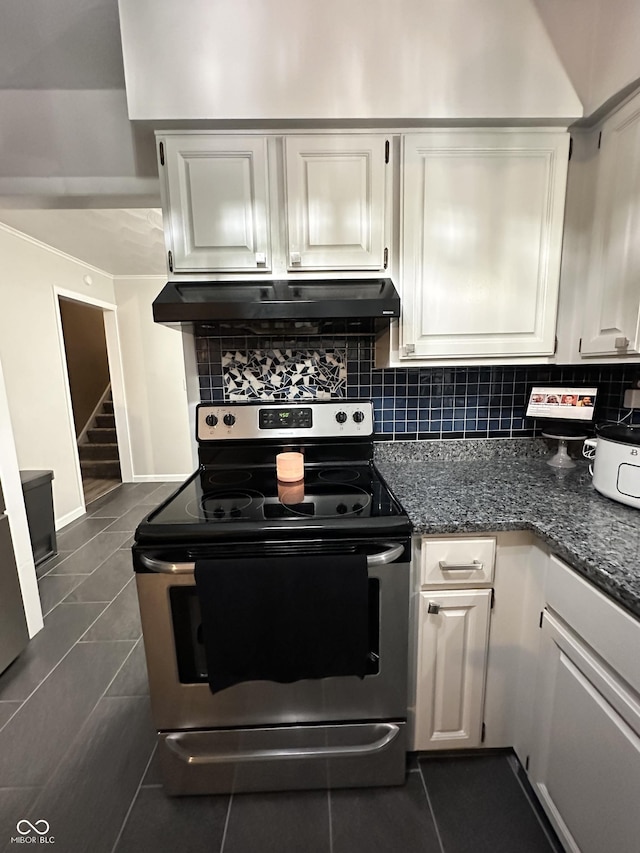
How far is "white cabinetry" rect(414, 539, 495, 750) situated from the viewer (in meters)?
1.08

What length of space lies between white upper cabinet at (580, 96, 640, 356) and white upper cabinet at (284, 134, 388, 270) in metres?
0.74

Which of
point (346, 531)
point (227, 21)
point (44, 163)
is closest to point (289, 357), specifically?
point (346, 531)

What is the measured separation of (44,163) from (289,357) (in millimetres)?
1233

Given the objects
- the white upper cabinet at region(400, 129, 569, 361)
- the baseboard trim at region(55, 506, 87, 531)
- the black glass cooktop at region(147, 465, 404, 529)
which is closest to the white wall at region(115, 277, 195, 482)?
the baseboard trim at region(55, 506, 87, 531)

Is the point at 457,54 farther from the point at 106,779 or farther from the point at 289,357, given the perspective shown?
the point at 106,779

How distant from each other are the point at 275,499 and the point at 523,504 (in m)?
0.82

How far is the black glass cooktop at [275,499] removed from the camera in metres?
1.06

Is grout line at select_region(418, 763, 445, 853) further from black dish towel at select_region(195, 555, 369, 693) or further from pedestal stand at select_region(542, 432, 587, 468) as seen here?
pedestal stand at select_region(542, 432, 587, 468)

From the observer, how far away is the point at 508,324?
4.36ft

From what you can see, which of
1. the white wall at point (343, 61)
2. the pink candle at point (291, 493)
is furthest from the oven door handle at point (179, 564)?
the white wall at point (343, 61)

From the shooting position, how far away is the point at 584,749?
87 cm

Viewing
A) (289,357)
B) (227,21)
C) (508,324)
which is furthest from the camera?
(289,357)

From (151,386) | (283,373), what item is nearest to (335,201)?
(283,373)

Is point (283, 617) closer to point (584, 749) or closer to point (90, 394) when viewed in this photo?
point (584, 749)
